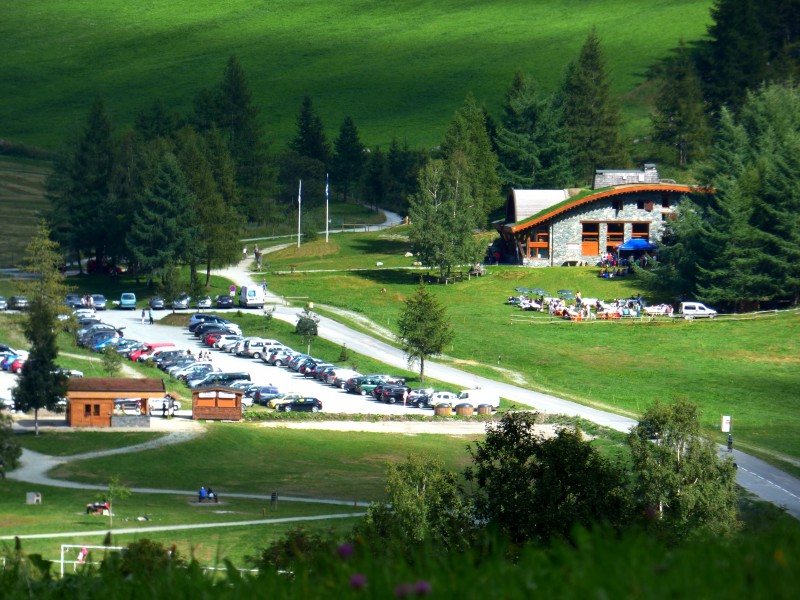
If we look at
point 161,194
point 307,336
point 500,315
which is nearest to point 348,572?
point 307,336

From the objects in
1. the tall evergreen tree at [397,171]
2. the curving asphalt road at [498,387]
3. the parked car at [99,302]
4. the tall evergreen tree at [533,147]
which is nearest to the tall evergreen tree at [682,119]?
the tall evergreen tree at [533,147]

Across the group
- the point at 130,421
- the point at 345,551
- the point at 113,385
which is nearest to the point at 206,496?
the point at 130,421

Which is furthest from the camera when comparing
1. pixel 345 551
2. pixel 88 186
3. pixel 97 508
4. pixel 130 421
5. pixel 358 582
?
pixel 88 186

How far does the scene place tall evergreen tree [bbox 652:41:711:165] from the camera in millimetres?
172750

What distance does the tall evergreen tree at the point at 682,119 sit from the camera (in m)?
173

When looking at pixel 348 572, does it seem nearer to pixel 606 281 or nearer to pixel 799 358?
pixel 799 358

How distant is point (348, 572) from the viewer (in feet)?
32.3

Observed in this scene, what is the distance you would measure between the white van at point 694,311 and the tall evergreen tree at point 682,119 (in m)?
62.5

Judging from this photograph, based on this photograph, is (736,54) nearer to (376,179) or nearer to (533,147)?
(533,147)

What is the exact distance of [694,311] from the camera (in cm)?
11231

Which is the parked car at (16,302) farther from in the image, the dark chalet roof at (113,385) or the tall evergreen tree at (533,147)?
the tall evergreen tree at (533,147)

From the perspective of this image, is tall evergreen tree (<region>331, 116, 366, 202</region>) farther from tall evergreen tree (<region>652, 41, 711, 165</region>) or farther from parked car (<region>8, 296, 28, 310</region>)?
parked car (<region>8, 296, 28, 310</region>)

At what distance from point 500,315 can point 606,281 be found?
18.3 metres

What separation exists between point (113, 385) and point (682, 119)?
11882cm
